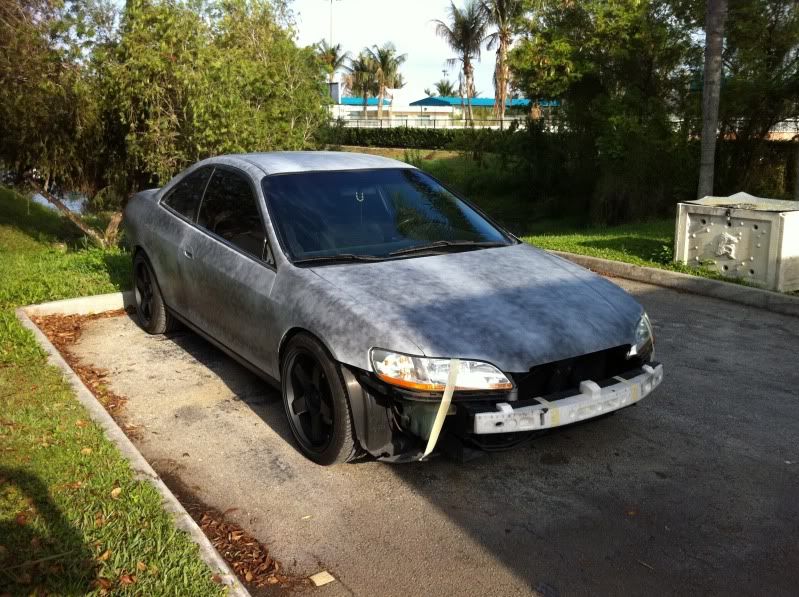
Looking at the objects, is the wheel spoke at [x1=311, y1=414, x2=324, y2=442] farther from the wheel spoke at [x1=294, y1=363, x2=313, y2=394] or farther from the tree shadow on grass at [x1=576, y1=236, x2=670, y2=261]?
the tree shadow on grass at [x1=576, y1=236, x2=670, y2=261]

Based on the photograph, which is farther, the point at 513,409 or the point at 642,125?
the point at 642,125

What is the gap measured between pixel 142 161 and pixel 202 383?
23.9 feet

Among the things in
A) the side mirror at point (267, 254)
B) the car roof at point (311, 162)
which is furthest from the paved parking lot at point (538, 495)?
the car roof at point (311, 162)

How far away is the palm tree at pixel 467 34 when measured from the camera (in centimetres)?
5811

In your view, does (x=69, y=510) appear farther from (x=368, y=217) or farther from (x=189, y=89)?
(x=189, y=89)

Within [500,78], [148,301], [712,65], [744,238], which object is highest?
[500,78]

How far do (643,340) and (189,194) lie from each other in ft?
11.5

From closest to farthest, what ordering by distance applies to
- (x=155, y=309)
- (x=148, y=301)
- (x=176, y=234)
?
(x=176, y=234), (x=155, y=309), (x=148, y=301)

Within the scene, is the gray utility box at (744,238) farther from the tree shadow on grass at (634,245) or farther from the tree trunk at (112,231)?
the tree trunk at (112,231)

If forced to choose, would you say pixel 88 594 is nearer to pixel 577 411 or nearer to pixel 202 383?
pixel 577 411

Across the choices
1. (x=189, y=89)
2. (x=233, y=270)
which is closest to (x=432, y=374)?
Answer: (x=233, y=270)

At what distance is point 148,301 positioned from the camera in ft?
22.0

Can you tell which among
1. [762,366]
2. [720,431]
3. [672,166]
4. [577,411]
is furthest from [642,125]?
[577,411]

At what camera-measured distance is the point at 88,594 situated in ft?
9.87
